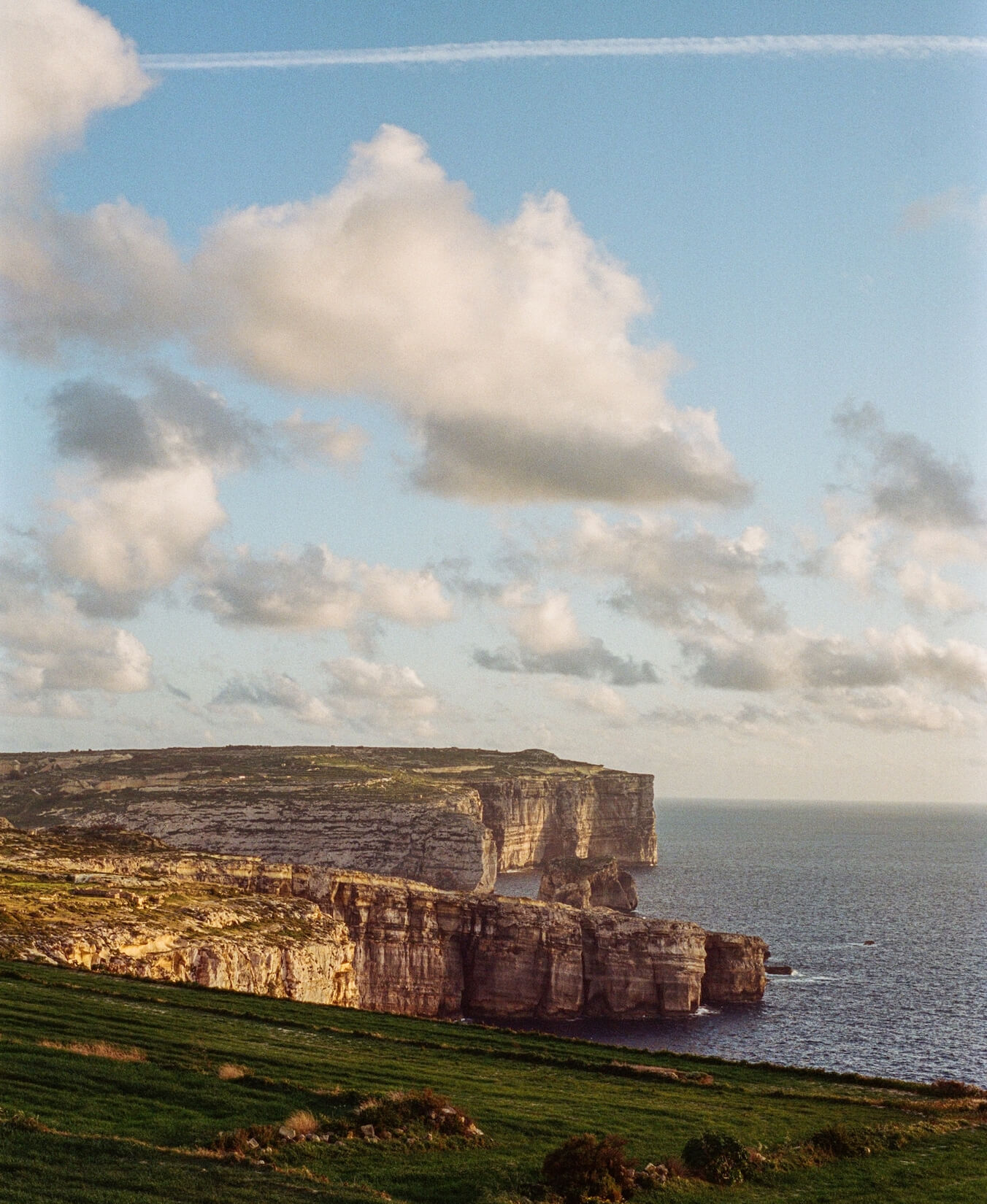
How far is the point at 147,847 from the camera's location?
10675 centimetres

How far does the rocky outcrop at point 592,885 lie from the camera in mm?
162125

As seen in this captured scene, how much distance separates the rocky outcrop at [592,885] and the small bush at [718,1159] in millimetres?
134413

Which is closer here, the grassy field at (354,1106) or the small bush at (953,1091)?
the grassy field at (354,1106)

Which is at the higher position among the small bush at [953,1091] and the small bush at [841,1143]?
the small bush at [841,1143]

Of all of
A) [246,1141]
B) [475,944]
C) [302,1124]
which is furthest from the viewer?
[475,944]

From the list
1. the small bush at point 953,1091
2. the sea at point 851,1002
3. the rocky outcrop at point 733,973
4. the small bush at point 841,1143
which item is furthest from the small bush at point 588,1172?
the rocky outcrop at point 733,973

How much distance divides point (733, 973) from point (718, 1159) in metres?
81.1

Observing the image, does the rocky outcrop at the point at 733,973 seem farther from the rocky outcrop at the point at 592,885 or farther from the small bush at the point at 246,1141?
the small bush at the point at 246,1141

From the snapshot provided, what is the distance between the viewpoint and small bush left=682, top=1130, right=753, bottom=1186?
89.7ft

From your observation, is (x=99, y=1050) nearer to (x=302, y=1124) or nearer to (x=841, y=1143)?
(x=302, y=1124)

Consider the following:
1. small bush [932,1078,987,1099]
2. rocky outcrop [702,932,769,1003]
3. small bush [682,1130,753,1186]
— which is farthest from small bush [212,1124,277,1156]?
rocky outcrop [702,932,769,1003]

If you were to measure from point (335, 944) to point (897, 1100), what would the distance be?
1661 inches

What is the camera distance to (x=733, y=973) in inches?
4080

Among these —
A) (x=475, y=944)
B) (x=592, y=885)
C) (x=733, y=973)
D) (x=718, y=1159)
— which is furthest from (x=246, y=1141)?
(x=592, y=885)
